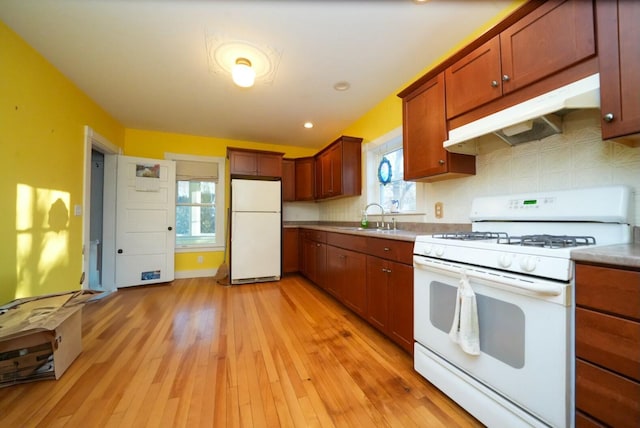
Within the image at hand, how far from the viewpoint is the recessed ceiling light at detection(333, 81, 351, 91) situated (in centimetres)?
261

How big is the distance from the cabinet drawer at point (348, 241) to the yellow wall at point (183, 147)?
7.94 ft

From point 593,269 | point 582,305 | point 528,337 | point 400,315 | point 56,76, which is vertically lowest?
point 400,315

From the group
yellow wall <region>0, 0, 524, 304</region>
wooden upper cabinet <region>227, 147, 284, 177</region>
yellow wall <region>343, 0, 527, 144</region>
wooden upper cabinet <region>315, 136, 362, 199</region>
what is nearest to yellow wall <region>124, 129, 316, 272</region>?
wooden upper cabinet <region>227, 147, 284, 177</region>

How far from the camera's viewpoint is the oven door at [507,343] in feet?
3.05

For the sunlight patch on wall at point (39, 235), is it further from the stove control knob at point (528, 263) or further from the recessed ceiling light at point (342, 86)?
the stove control knob at point (528, 263)

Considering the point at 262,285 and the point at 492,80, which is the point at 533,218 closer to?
the point at 492,80

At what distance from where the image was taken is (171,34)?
1884 millimetres

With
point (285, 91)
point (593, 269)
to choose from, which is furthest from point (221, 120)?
point (593, 269)

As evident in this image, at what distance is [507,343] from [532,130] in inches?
48.3

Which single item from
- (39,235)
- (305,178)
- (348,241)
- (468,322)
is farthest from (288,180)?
(468,322)

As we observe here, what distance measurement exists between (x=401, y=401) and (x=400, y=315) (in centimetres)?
55

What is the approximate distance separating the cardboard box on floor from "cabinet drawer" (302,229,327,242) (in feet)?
Result: 7.74

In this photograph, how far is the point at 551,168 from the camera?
144 centimetres

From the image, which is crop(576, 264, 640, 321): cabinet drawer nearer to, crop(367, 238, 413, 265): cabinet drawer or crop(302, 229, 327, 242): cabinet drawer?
crop(367, 238, 413, 265): cabinet drawer
